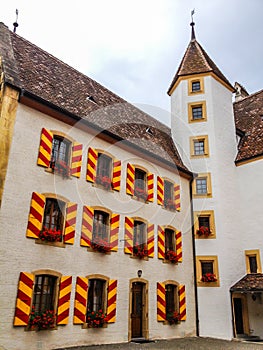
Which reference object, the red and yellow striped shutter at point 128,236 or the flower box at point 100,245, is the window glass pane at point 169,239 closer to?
the red and yellow striped shutter at point 128,236

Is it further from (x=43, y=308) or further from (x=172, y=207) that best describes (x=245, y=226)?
(x=43, y=308)

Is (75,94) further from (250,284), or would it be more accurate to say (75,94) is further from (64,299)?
(250,284)

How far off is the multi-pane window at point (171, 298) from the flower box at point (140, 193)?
3.66 meters

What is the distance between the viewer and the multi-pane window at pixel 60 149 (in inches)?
453

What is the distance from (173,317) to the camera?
43.4 feet

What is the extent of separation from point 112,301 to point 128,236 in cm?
243

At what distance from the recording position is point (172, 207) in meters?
15.1

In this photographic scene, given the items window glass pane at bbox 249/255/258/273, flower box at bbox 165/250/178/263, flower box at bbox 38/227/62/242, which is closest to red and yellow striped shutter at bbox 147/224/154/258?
flower box at bbox 165/250/178/263

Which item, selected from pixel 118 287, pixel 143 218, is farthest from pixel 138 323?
pixel 143 218

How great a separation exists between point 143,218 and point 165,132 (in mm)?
7405

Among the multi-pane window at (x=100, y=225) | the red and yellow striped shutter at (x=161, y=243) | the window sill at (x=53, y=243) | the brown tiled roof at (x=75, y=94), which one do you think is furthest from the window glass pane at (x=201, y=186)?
the window sill at (x=53, y=243)

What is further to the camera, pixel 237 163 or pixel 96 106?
pixel 237 163

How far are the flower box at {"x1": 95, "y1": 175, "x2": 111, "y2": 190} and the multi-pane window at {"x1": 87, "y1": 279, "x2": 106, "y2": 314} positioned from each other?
3.33m

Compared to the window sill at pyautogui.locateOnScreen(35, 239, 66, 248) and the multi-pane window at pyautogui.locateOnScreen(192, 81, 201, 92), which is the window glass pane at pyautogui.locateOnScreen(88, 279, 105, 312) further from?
the multi-pane window at pyautogui.locateOnScreen(192, 81, 201, 92)
